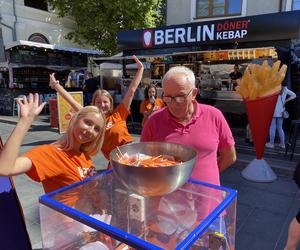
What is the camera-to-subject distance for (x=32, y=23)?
58.9 feet

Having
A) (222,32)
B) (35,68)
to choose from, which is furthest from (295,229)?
(35,68)

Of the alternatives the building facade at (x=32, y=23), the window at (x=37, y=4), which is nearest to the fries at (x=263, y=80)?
the building facade at (x=32, y=23)

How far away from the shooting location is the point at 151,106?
5867 millimetres

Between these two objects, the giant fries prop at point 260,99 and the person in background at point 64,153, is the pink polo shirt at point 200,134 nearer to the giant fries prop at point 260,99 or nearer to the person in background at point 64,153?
the person in background at point 64,153

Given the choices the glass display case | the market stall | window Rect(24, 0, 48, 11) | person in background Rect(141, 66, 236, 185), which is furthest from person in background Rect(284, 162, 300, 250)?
window Rect(24, 0, 48, 11)

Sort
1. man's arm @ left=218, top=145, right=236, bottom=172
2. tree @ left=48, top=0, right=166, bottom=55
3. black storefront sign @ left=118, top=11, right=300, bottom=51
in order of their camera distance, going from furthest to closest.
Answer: tree @ left=48, top=0, right=166, bottom=55 < black storefront sign @ left=118, top=11, right=300, bottom=51 < man's arm @ left=218, top=145, right=236, bottom=172

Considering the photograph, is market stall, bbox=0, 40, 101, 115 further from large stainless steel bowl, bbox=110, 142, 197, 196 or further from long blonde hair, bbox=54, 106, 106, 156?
large stainless steel bowl, bbox=110, 142, 197, 196

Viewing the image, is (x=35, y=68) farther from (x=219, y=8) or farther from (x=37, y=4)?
(x=219, y=8)

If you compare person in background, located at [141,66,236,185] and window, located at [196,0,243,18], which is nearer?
person in background, located at [141,66,236,185]

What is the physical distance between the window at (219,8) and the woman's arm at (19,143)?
1262 centimetres

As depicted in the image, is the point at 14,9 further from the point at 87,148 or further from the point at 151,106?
the point at 87,148

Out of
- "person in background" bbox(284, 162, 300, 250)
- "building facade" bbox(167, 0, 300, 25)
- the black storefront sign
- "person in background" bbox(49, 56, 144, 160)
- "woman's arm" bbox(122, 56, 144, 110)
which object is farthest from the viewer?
"building facade" bbox(167, 0, 300, 25)

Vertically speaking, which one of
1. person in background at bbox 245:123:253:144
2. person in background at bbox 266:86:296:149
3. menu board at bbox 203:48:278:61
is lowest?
person in background at bbox 245:123:253:144

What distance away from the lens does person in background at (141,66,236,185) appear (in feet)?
5.82
